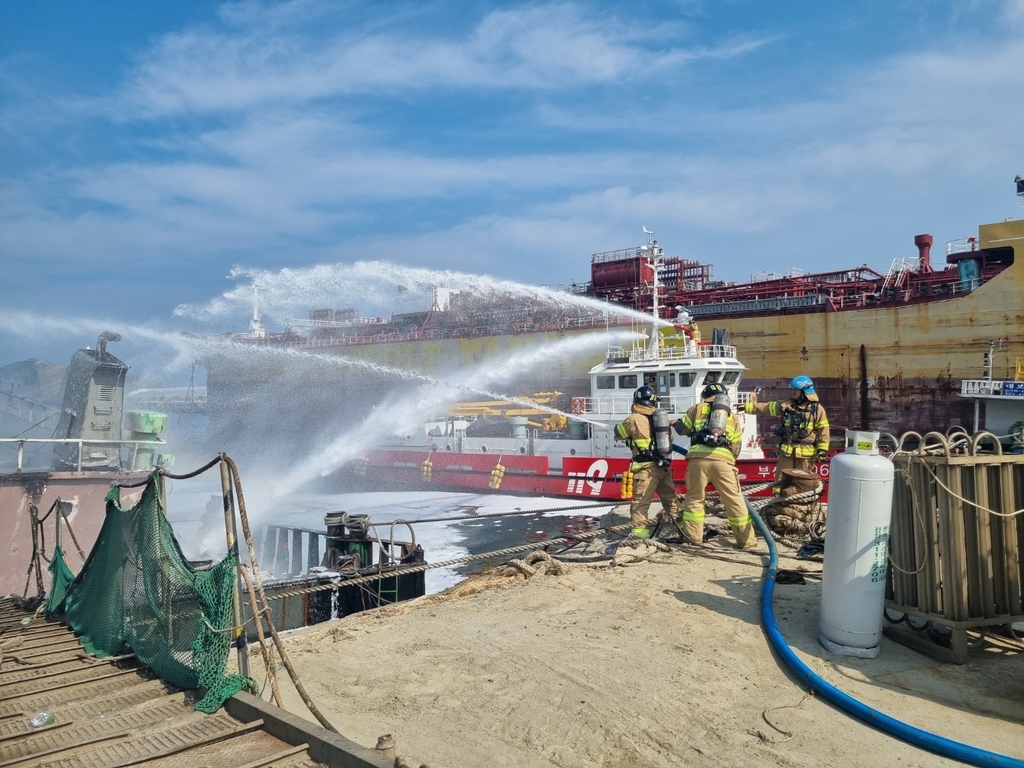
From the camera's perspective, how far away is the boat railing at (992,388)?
20616 mm

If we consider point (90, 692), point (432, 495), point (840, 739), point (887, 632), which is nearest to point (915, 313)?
point (432, 495)

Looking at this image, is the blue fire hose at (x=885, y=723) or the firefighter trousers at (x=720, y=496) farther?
the firefighter trousers at (x=720, y=496)

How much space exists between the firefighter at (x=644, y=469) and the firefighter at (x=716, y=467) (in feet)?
2.08

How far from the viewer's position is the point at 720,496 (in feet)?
23.5

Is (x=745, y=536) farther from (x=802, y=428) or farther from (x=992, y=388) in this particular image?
(x=992, y=388)

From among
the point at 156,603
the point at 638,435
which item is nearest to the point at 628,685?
the point at 156,603

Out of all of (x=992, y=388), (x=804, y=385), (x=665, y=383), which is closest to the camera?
(x=804, y=385)

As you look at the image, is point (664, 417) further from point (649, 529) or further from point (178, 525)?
point (178, 525)

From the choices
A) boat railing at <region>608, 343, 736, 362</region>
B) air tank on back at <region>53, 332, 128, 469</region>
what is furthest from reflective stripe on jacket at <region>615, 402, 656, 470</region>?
boat railing at <region>608, 343, 736, 362</region>

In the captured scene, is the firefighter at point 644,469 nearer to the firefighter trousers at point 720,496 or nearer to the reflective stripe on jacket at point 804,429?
the firefighter trousers at point 720,496

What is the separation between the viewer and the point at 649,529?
799cm

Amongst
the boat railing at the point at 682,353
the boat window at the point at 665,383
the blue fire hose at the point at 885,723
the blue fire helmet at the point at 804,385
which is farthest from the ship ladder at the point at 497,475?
the blue fire hose at the point at 885,723

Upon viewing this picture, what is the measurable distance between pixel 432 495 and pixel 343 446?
7.18 meters

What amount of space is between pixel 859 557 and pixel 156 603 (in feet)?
13.8
